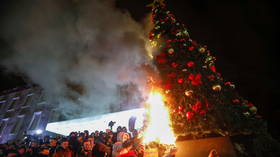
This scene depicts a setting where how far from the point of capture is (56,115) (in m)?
19.7

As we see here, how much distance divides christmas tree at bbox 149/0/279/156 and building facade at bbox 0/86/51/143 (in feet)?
66.9

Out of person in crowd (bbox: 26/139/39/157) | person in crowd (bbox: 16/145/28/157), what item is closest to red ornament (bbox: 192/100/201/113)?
person in crowd (bbox: 26/139/39/157)

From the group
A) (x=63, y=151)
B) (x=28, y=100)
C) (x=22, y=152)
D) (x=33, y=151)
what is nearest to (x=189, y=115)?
(x=63, y=151)

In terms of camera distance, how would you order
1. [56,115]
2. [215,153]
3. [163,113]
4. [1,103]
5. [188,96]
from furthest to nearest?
[1,103], [56,115], [163,113], [188,96], [215,153]

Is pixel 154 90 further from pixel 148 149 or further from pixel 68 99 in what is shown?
pixel 68 99

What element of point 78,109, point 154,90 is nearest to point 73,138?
point 154,90

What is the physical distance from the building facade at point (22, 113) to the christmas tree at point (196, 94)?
20.4 metres

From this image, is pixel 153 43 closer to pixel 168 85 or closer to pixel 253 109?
pixel 168 85

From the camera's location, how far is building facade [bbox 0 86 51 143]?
808 inches

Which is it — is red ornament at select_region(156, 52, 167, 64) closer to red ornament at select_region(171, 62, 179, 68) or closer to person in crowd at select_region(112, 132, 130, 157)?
red ornament at select_region(171, 62, 179, 68)

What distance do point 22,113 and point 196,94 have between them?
89.5 feet

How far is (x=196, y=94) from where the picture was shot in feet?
12.7

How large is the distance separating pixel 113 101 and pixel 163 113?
35.9 feet

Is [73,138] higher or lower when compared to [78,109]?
lower
